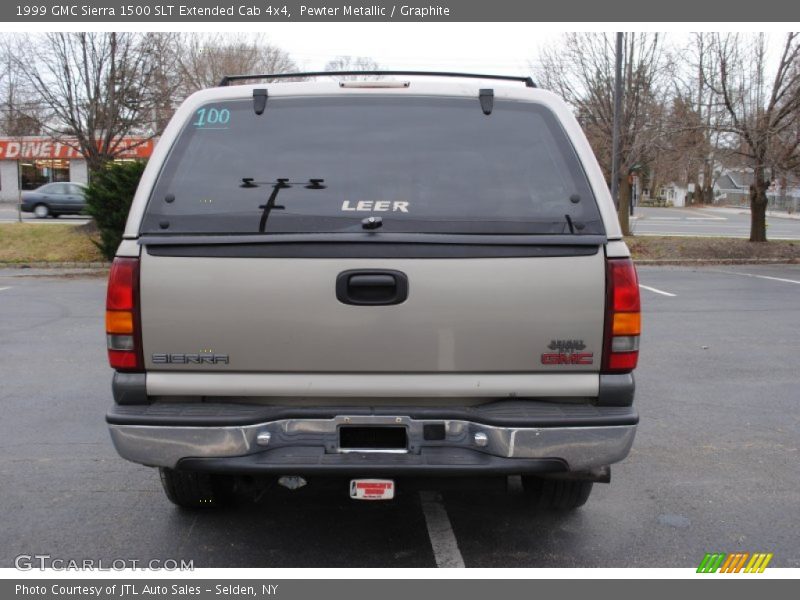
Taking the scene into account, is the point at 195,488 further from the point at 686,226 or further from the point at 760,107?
the point at 686,226

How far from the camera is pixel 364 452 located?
305cm

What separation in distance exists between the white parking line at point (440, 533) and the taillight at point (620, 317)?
119 centimetres

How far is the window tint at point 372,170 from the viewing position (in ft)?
10.4

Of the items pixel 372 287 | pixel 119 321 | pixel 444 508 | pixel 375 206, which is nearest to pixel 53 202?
pixel 444 508

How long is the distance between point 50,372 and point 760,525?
630 centimetres

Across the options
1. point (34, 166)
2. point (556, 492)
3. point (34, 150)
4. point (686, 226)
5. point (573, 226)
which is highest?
point (34, 150)

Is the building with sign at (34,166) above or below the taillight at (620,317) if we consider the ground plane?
above

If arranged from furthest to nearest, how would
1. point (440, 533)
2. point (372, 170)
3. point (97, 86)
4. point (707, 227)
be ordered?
point (707, 227) < point (97, 86) < point (440, 533) < point (372, 170)

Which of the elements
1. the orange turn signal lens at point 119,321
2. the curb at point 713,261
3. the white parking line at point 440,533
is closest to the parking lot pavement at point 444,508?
the white parking line at point 440,533

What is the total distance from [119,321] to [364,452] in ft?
3.78

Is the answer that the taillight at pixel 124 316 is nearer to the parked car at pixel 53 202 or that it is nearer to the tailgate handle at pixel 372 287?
the tailgate handle at pixel 372 287

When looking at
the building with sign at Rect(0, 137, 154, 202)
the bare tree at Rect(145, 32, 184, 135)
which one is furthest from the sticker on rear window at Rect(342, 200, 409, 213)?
the building with sign at Rect(0, 137, 154, 202)

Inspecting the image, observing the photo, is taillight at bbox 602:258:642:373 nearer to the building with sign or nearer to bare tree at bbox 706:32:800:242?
bare tree at bbox 706:32:800:242

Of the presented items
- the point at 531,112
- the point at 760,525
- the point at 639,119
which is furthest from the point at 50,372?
the point at 639,119
